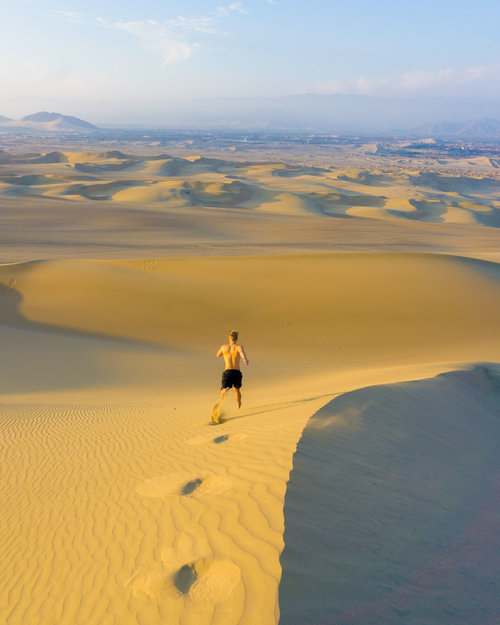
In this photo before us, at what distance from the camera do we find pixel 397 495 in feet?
15.0

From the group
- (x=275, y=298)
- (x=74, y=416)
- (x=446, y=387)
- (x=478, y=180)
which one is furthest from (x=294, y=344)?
(x=478, y=180)

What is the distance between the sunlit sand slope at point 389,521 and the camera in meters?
3.09

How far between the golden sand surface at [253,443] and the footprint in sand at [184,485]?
3 cm

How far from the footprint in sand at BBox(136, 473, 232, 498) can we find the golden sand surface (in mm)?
30

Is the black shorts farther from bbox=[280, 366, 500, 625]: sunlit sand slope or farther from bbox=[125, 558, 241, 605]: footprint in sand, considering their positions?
bbox=[125, 558, 241, 605]: footprint in sand

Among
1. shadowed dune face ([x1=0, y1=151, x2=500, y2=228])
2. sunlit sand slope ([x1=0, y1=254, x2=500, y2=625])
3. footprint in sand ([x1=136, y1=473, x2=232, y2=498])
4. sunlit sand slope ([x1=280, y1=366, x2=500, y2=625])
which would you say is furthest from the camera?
shadowed dune face ([x1=0, y1=151, x2=500, y2=228])

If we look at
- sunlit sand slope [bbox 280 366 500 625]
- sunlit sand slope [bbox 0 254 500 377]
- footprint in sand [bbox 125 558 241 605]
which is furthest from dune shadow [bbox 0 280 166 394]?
footprint in sand [bbox 125 558 241 605]

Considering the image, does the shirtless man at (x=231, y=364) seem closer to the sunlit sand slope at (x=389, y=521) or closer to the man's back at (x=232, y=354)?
the man's back at (x=232, y=354)

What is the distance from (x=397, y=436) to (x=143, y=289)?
495 inches

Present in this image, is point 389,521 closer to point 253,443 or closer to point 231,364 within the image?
point 253,443

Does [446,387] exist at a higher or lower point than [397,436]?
lower

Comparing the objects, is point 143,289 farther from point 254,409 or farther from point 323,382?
point 254,409

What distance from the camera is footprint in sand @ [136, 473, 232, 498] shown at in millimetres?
4575

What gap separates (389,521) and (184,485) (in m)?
1.89
